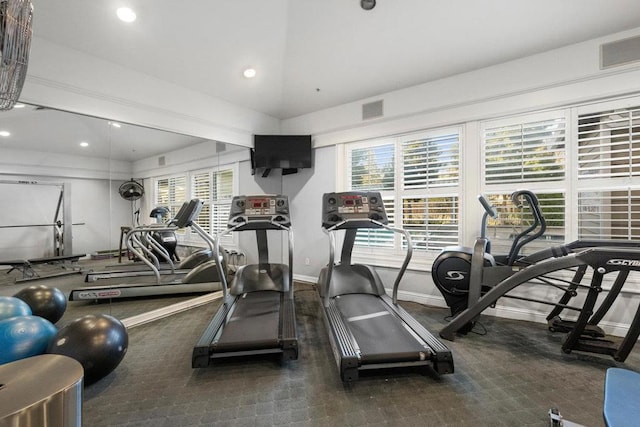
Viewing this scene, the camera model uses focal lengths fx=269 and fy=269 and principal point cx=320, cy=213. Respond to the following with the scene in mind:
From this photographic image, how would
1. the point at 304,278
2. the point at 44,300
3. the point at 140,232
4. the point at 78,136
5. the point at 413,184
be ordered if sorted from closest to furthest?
the point at 44,300, the point at 78,136, the point at 140,232, the point at 413,184, the point at 304,278

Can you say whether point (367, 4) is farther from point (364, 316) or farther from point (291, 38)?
point (364, 316)

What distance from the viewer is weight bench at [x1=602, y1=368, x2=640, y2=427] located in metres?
A: 0.88

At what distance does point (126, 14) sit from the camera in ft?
8.05

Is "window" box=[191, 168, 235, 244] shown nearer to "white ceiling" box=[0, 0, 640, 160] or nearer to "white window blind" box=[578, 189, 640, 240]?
"white ceiling" box=[0, 0, 640, 160]

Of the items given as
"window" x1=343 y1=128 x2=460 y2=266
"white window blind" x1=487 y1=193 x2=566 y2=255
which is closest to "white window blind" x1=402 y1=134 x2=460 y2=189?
"window" x1=343 y1=128 x2=460 y2=266

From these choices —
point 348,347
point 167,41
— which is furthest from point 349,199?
point 167,41

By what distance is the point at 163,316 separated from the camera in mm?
3314

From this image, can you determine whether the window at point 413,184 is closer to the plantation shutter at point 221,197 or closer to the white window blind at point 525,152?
the white window blind at point 525,152

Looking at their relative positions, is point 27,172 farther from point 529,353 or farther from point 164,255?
point 529,353

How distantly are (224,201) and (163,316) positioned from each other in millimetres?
1842

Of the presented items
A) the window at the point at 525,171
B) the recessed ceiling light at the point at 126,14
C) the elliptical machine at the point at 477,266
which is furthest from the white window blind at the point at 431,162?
the recessed ceiling light at the point at 126,14

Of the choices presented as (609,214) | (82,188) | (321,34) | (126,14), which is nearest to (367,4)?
(321,34)

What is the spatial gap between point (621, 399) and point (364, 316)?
1851mm

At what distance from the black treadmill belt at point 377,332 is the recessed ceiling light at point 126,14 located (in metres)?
3.45
